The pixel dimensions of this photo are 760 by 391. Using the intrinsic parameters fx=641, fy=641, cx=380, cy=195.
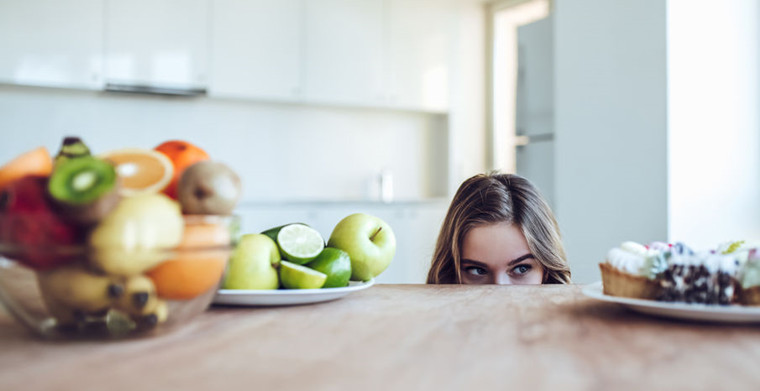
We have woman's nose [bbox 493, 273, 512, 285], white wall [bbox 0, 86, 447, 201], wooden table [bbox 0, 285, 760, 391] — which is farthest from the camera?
white wall [bbox 0, 86, 447, 201]

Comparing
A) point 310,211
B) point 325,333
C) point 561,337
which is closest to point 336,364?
point 325,333

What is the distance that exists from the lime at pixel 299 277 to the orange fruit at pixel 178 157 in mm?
204

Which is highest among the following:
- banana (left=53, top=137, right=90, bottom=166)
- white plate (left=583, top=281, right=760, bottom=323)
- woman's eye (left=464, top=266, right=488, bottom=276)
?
banana (left=53, top=137, right=90, bottom=166)

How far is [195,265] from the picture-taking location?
61cm

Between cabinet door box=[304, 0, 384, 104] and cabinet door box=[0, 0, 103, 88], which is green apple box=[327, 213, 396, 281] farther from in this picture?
cabinet door box=[304, 0, 384, 104]

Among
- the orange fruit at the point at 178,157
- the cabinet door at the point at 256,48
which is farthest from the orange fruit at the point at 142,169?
the cabinet door at the point at 256,48

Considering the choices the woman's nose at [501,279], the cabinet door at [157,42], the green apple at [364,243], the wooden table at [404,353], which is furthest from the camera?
the cabinet door at [157,42]

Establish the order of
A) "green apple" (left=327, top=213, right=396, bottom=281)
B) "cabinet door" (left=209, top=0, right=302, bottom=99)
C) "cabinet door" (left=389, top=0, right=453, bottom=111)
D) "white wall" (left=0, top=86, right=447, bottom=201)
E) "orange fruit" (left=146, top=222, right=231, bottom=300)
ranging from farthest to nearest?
"cabinet door" (left=389, top=0, right=453, bottom=111) < "cabinet door" (left=209, top=0, right=302, bottom=99) < "white wall" (left=0, top=86, right=447, bottom=201) < "green apple" (left=327, top=213, right=396, bottom=281) < "orange fruit" (left=146, top=222, right=231, bottom=300)

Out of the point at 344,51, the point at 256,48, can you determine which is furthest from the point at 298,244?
the point at 344,51

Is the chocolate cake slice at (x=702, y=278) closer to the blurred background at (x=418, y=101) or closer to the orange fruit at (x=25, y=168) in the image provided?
the orange fruit at (x=25, y=168)

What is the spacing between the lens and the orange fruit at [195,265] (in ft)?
1.95

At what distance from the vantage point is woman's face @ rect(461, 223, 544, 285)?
64.8 inches

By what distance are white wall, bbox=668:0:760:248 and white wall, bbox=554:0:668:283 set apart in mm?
71

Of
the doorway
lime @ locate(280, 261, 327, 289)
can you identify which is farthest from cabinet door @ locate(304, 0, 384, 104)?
lime @ locate(280, 261, 327, 289)
